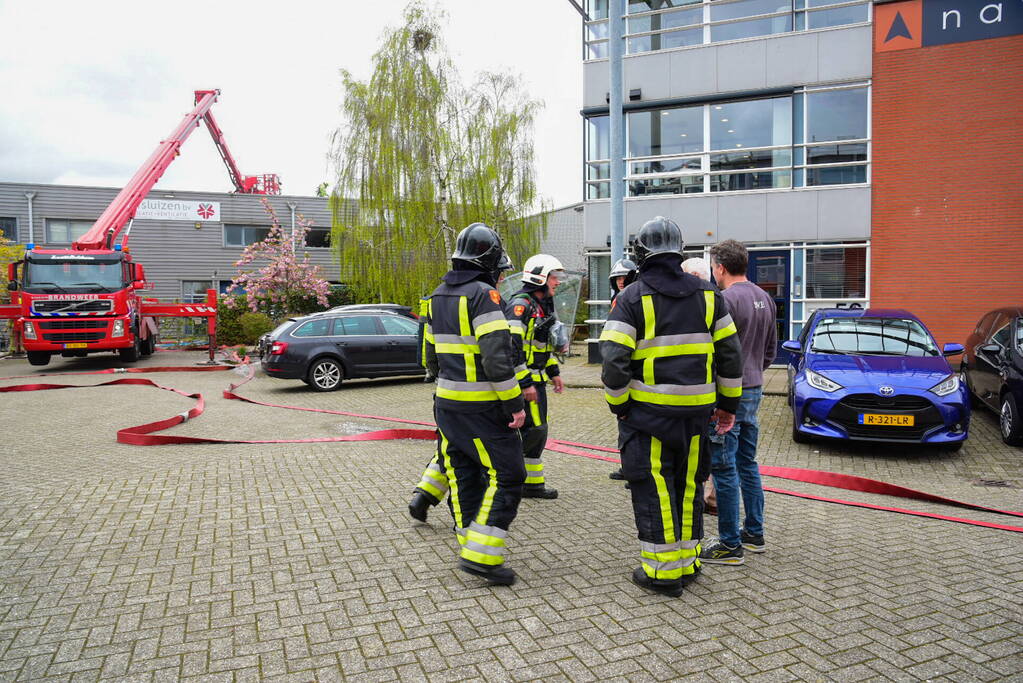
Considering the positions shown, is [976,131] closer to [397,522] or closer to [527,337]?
[527,337]

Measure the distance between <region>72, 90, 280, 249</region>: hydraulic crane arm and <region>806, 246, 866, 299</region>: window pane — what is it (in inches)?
681

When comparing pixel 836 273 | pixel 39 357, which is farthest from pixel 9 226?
pixel 836 273

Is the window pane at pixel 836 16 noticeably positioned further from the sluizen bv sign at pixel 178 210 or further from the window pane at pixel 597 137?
the sluizen bv sign at pixel 178 210

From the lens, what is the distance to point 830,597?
3.81 m

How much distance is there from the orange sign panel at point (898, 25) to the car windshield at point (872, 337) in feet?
28.2

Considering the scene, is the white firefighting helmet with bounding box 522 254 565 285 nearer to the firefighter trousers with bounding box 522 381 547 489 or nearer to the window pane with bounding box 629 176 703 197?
the firefighter trousers with bounding box 522 381 547 489

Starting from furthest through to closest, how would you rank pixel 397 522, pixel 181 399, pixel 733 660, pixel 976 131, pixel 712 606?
1. pixel 976 131
2. pixel 181 399
3. pixel 397 522
4. pixel 712 606
5. pixel 733 660

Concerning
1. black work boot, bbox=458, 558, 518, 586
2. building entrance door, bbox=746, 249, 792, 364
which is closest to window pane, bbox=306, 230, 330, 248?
building entrance door, bbox=746, 249, 792, 364

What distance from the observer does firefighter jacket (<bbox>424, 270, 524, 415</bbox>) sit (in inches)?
156

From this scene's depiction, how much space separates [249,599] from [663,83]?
50.1 feet

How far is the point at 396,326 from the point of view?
1448 cm

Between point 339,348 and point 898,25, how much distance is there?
1291cm


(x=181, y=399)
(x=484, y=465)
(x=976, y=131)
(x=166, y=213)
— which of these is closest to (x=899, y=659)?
(x=484, y=465)

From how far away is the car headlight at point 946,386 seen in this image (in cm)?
750
